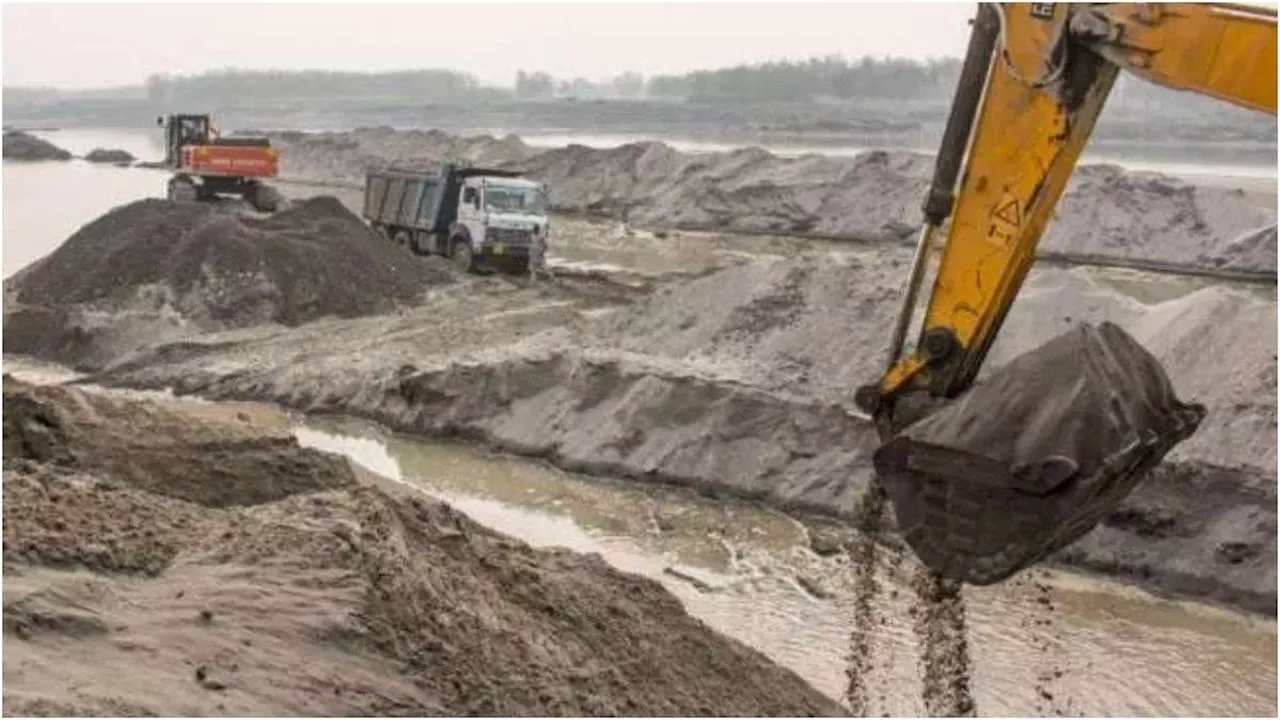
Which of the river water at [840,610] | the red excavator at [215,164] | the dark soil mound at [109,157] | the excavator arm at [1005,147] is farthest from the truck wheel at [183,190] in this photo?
the dark soil mound at [109,157]

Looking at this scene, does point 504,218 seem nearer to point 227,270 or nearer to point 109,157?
point 227,270

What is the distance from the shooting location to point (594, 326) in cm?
1644

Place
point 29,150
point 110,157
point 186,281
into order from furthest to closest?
point 29,150 → point 110,157 → point 186,281

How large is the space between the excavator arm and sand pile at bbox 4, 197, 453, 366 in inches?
532

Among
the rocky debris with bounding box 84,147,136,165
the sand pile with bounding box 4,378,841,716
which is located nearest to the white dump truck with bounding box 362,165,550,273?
the sand pile with bounding box 4,378,841,716

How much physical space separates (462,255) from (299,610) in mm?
17908

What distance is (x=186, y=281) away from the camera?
19.4 meters

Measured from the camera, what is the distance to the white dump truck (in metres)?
22.7

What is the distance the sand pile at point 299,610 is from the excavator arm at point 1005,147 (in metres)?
1.99

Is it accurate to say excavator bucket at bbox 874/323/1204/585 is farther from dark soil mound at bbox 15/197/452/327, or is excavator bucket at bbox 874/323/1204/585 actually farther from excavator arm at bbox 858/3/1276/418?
dark soil mound at bbox 15/197/452/327

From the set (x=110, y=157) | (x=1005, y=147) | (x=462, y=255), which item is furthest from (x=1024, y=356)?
(x=110, y=157)

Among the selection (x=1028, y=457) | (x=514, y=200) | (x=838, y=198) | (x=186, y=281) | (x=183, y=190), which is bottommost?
(x=186, y=281)

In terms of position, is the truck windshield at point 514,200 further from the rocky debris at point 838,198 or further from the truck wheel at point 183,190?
the truck wheel at point 183,190

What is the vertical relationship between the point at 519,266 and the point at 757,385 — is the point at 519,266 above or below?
below
